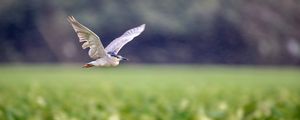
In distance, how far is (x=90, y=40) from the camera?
3.74 ft

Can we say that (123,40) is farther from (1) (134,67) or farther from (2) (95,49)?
(1) (134,67)

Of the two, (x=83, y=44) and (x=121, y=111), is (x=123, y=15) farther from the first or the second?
(x=83, y=44)

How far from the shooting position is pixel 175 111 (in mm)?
2844

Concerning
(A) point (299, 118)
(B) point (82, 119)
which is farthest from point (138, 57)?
(B) point (82, 119)

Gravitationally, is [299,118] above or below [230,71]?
below

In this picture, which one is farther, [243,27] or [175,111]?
[243,27]

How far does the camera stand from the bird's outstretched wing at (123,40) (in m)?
1.16

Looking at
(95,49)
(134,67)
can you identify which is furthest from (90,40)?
(134,67)

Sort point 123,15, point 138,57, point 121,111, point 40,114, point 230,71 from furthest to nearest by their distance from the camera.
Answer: point 230,71 → point 138,57 → point 123,15 → point 121,111 → point 40,114

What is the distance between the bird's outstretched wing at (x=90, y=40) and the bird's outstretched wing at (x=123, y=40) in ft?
0.07

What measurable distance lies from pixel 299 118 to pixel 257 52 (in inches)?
313

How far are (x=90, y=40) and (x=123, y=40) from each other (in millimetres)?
73

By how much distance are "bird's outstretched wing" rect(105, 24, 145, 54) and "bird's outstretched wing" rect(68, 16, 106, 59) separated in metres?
0.02

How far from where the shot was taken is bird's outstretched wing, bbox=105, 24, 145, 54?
116 centimetres
